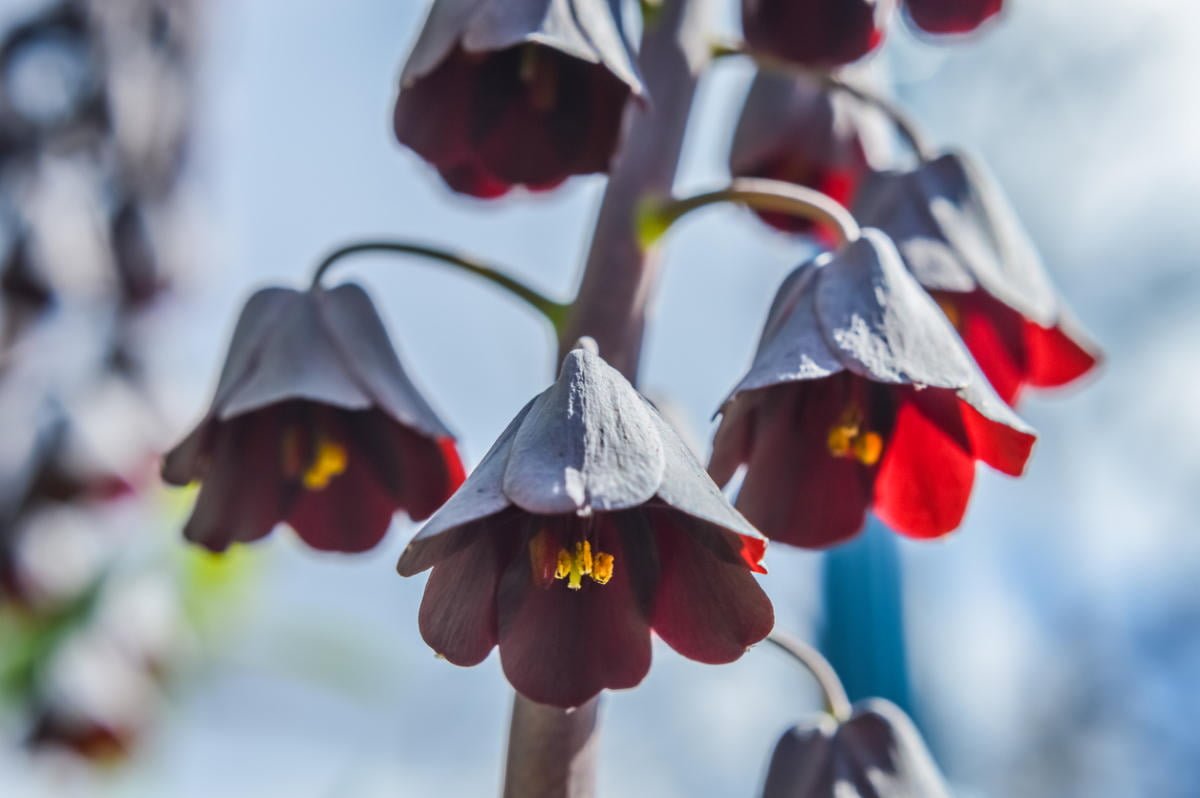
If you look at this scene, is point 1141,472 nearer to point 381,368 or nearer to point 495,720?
point 495,720

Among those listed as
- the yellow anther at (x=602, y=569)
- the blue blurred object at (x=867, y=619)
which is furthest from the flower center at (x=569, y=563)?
the blue blurred object at (x=867, y=619)

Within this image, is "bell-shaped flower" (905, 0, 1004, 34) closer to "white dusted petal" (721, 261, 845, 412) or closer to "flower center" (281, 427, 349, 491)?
"white dusted petal" (721, 261, 845, 412)

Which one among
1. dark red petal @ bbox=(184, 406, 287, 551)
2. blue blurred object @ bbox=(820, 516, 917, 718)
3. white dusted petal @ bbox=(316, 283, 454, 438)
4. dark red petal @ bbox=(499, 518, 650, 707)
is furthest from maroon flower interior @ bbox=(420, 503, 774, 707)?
blue blurred object @ bbox=(820, 516, 917, 718)

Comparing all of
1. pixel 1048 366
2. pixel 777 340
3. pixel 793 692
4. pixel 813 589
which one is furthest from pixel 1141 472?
pixel 777 340

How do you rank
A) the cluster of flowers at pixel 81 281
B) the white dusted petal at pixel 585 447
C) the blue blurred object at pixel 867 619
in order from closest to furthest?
the white dusted petal at pixel 585 447
the blue blurred object at pixel 867 619
the cluster of flowers at pixel 81 281

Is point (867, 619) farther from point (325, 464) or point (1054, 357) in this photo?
point (325, 464)

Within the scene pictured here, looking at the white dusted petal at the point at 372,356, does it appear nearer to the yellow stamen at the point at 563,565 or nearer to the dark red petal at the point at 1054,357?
the yellow stamen at the point at 563,565

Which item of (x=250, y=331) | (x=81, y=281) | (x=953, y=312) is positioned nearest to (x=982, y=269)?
(x=953, y=312)
